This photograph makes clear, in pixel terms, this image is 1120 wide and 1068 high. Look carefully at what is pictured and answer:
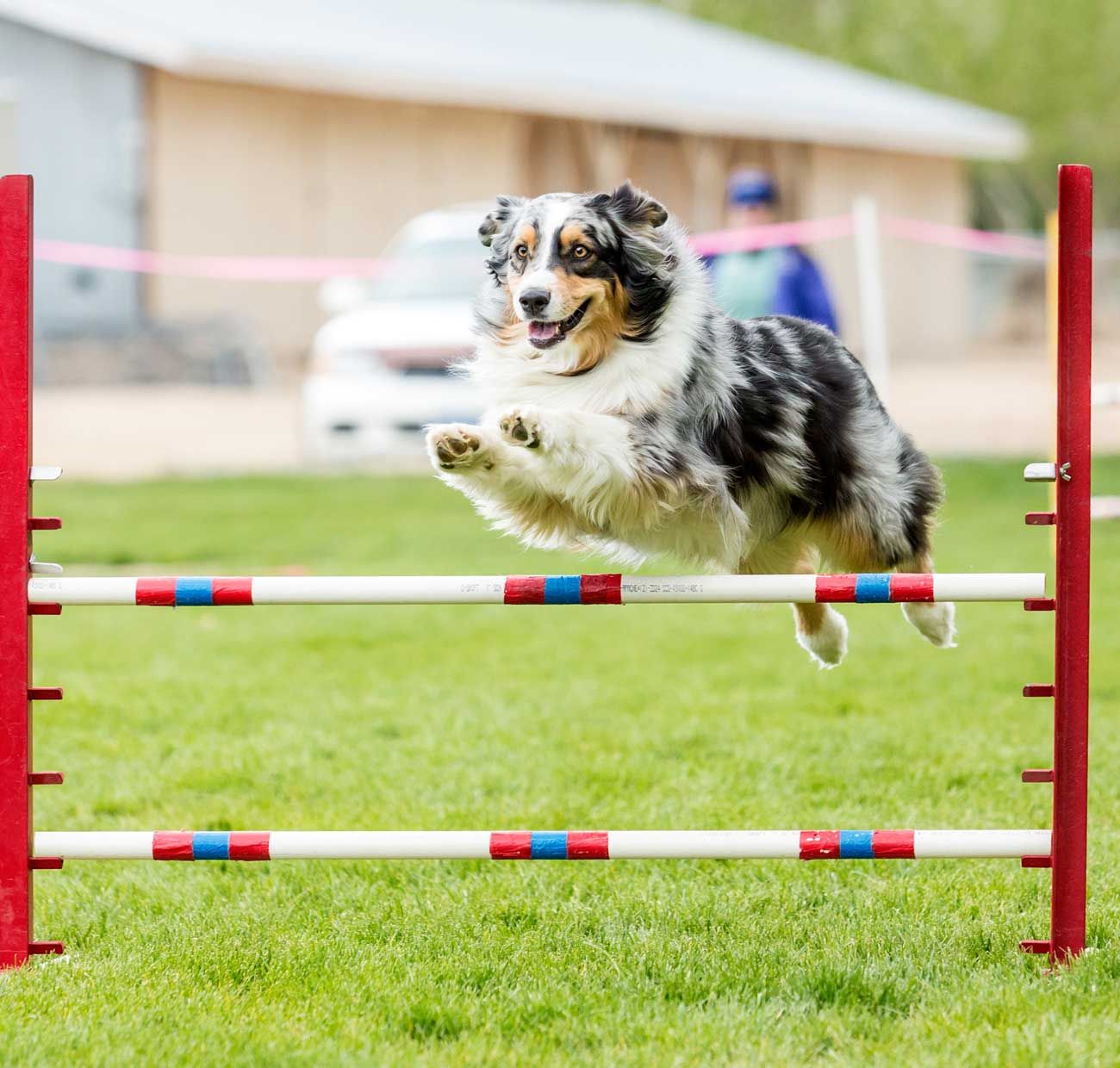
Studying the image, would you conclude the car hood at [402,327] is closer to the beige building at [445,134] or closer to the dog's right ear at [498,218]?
the beige building at [445,134]

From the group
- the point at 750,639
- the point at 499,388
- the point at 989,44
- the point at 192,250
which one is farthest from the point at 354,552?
the point at 989,44

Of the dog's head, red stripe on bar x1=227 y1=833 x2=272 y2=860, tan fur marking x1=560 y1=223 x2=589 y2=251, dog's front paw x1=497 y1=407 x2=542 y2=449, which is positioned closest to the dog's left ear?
the dog's head

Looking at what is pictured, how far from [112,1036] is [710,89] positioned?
2263 cm

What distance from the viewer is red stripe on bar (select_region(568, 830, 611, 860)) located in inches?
134

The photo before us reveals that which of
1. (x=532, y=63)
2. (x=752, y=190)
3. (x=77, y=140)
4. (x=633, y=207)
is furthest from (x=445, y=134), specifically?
(x=633, y=207)

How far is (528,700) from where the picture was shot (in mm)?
6266

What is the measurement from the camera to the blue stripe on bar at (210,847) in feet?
11.4

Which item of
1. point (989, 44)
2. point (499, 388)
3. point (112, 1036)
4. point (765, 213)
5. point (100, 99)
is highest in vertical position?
point (989, 44)

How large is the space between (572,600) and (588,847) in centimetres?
50

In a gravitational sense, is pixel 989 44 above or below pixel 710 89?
above

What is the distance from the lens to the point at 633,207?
11.8 ft

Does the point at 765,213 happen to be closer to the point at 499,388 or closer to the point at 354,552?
the point at 354,552

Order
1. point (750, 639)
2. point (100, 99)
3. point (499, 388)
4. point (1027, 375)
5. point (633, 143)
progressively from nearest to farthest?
point (499, 388) → point (750, 639) → point (100, 99) → point (1027, 375) → point (633, 143)

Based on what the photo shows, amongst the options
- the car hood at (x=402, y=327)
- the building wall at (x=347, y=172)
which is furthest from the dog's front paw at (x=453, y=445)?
the building wall at (x=347, y=172)
